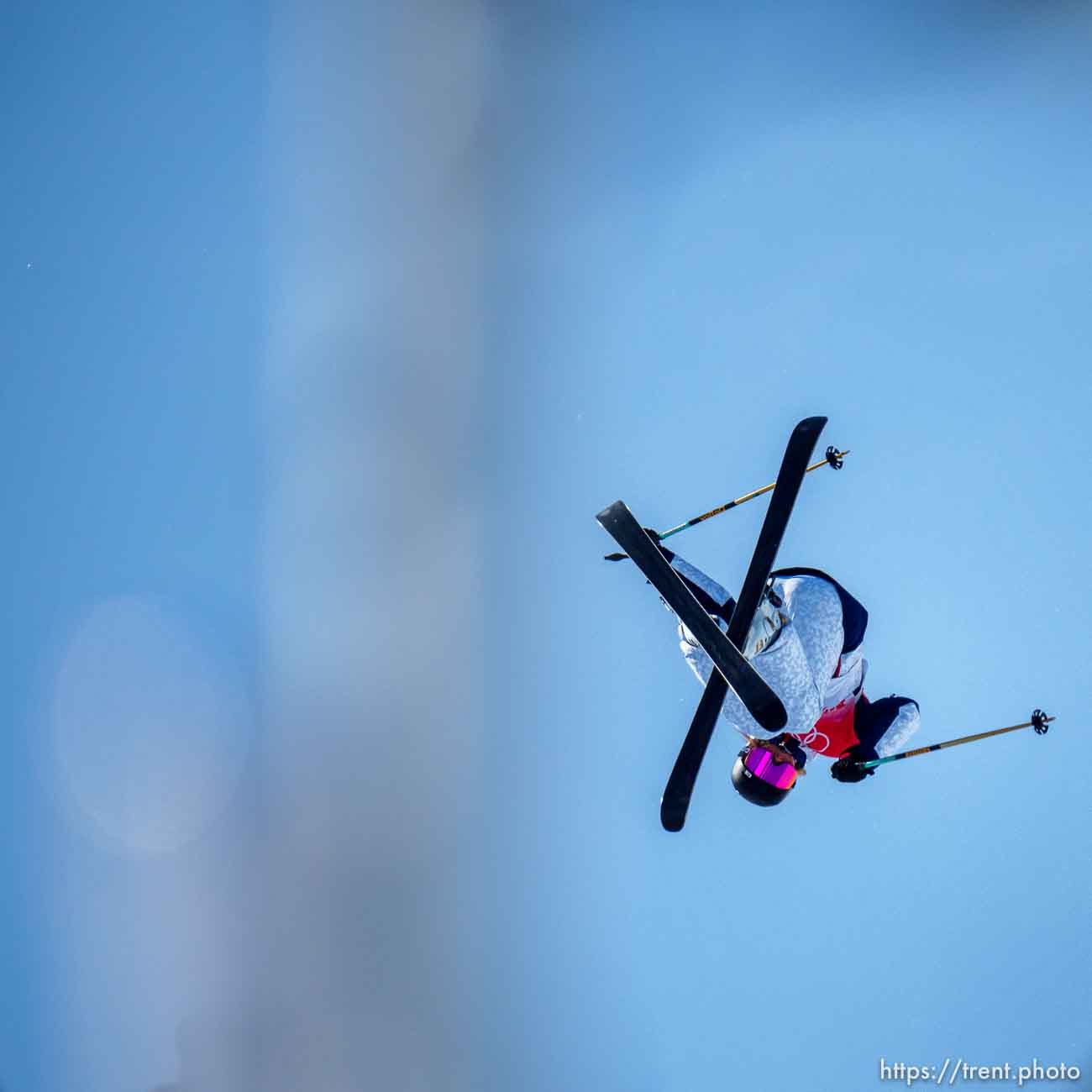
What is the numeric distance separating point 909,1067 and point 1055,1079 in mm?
1243

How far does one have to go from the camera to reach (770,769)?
4590 millimetres

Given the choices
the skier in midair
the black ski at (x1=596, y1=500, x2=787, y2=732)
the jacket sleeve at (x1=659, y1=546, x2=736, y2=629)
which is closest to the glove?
the skier in midair

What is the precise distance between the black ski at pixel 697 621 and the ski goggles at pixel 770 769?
21.3 inches

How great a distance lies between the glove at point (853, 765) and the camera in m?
4.73

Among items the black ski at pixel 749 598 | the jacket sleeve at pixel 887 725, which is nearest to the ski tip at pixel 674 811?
the black ski at pixel 749 598

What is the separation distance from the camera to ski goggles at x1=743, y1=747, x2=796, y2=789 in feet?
15.0

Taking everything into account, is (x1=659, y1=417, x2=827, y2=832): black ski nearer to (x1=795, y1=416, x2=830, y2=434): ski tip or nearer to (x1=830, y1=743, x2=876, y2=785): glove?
(x1=795, y1=416, x2=830, y2=434): ski tip

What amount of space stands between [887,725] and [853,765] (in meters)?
0.34

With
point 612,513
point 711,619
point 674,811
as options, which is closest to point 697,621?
point 711,619

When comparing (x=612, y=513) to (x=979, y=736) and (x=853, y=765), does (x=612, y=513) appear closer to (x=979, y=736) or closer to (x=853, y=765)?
(x=853, y=765)

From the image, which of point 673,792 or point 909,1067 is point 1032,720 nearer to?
point 673,792

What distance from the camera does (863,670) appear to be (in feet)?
16.7

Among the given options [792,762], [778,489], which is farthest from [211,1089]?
[778,489]

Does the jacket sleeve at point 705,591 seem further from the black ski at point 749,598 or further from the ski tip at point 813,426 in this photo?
the ski tip at point 813,426
